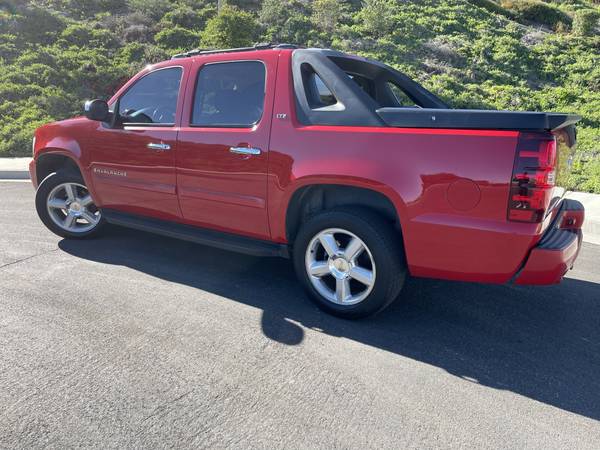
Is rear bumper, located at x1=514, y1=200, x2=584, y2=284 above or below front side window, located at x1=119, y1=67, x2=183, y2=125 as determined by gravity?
below

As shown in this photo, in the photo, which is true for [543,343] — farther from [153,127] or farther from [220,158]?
[153,127]

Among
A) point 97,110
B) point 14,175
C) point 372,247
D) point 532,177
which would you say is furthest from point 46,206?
point 14,175

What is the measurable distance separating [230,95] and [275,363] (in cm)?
218

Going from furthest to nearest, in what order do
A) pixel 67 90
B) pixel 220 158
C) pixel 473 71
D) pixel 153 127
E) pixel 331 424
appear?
pixel 473 71, pixel 67 90, pixel 153 127, pixel 220 158, pixel 331 424

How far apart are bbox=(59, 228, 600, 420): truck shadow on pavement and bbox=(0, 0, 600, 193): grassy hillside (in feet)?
29.6

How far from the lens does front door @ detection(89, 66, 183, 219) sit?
4289mm

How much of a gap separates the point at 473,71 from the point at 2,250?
52.3ft

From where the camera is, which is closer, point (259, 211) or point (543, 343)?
point (543, 343)

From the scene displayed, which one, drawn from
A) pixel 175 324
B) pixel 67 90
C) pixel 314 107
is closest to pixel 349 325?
pixel 175 324

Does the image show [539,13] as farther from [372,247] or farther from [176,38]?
[372,247]

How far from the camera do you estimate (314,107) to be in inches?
141

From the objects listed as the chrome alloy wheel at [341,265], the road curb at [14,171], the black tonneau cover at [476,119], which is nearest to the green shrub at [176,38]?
the road curb at [14,171]

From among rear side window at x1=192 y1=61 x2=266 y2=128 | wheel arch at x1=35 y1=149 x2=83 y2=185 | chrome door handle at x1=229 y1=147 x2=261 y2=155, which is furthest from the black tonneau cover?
wheel arch at x1=35 y1=149 x2=83 y2=185

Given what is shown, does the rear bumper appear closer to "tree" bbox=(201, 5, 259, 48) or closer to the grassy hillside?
the grassy hillside
